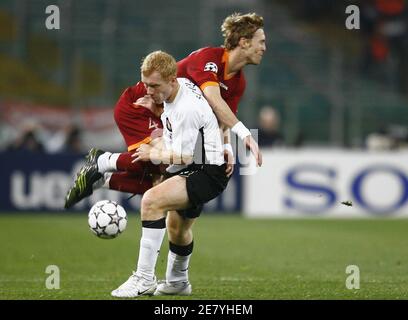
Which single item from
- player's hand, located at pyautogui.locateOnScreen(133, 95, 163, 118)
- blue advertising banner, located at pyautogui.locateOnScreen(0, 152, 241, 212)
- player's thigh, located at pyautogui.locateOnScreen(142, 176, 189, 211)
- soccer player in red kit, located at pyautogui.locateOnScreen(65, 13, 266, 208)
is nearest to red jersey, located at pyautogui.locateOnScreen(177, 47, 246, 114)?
soccer player in red kit, located at pyautogui.locateOnScreen(65, 13, 266, 208)

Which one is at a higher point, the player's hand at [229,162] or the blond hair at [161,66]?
the blond hair at [161,66]

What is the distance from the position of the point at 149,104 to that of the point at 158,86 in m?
2.10

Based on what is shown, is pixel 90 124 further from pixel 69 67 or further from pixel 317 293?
pixel 317 293

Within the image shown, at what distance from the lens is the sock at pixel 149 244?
7.58 m

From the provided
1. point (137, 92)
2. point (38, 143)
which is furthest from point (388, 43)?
point (137, 92)

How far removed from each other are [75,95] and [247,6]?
4665 mm

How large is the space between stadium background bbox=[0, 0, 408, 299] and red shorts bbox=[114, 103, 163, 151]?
2.75 m

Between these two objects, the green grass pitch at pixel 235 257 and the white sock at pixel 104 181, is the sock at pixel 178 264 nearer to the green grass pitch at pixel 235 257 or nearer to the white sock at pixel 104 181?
the green grass pitch at pixel 235 257

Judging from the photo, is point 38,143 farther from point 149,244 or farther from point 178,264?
point 149,244

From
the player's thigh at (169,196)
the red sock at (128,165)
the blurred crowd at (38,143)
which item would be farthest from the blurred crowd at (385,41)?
the player's thigh at (169,196)

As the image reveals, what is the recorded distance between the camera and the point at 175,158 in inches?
296

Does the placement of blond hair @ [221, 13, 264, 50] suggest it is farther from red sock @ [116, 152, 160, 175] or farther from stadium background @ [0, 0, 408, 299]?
stadium background @ [0, 0, 408, 299]

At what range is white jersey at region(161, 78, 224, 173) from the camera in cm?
745

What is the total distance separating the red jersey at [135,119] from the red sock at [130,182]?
396mm
